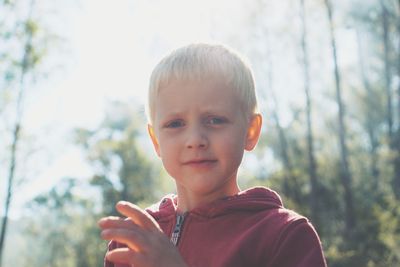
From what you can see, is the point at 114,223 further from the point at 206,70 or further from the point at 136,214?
the point at 206,70

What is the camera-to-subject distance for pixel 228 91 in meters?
1.69

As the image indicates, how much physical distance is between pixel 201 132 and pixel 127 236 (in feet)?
1.73

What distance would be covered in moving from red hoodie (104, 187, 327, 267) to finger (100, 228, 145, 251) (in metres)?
0.38

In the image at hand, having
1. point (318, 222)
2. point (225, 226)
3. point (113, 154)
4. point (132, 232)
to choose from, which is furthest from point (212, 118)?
point (113, 154)

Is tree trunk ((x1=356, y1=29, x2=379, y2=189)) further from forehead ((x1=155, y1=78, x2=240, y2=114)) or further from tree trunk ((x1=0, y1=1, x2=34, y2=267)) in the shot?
forehead ((x1=155, y1=78, x2=240, y2=114))

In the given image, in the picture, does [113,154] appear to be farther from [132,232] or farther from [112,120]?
[132,232]

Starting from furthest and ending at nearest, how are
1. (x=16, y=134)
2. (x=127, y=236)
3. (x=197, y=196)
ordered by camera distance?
(x=16, y=134) → (x=197, y=196) → (x=127, y=236)

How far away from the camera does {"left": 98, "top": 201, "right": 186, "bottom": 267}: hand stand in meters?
1.21

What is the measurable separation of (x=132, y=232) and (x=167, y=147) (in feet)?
1.75

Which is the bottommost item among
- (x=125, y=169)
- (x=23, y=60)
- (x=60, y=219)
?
(x=60, y=219)

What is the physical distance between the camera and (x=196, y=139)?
1.62 metres

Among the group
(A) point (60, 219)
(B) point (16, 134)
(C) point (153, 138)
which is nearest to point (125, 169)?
(B) point (16, 134)

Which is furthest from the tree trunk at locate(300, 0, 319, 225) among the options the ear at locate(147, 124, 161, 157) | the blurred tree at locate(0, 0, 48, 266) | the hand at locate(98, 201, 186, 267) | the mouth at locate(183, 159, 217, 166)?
the hand at locate(98, 201, 186, 267)

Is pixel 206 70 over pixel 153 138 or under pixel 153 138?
over
